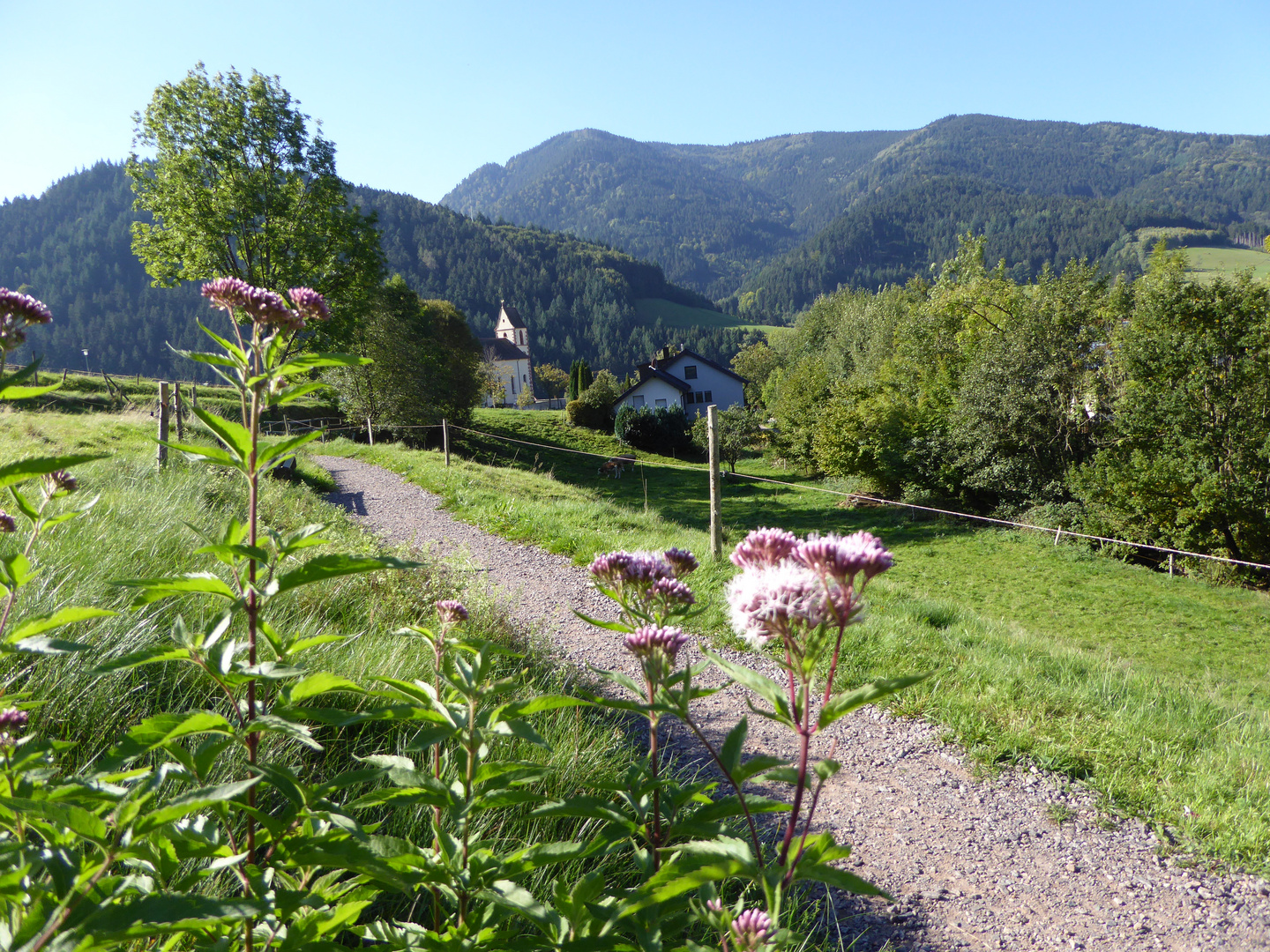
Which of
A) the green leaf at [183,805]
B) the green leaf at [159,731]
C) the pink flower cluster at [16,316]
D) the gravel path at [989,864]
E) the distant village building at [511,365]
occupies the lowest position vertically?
the gravel path at [989,864]

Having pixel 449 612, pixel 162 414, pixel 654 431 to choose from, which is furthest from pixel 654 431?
pixel 449 612

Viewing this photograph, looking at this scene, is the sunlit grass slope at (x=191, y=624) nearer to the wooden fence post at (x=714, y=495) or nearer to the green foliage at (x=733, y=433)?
the wooden fence post at (x=714, y=495)

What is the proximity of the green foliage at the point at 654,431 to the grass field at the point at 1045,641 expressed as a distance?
1762 centimetres

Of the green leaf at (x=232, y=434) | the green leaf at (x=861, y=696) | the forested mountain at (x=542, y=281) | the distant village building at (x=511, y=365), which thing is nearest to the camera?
the green leaf at (x=861, y=696)

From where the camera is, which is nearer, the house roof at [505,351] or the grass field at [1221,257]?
the house roof at [505,351]

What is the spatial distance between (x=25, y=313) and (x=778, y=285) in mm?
185688

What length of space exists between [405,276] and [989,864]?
481 ft

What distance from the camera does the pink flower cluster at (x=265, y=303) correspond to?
1.45 meters

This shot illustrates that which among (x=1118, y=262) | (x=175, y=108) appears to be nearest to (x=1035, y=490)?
(x=175, y=108)

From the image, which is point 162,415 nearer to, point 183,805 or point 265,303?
point 265,303

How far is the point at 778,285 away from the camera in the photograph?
17462 cm

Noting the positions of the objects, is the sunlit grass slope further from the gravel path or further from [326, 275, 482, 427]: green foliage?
[326, 275, 482, 427]: green foliage

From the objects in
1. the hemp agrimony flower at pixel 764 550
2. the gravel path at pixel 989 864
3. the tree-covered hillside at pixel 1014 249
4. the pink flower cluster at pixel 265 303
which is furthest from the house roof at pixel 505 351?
the hemp agrimony flower at pixel 764 550

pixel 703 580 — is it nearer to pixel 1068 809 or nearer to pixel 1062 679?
pixel 1062 679
